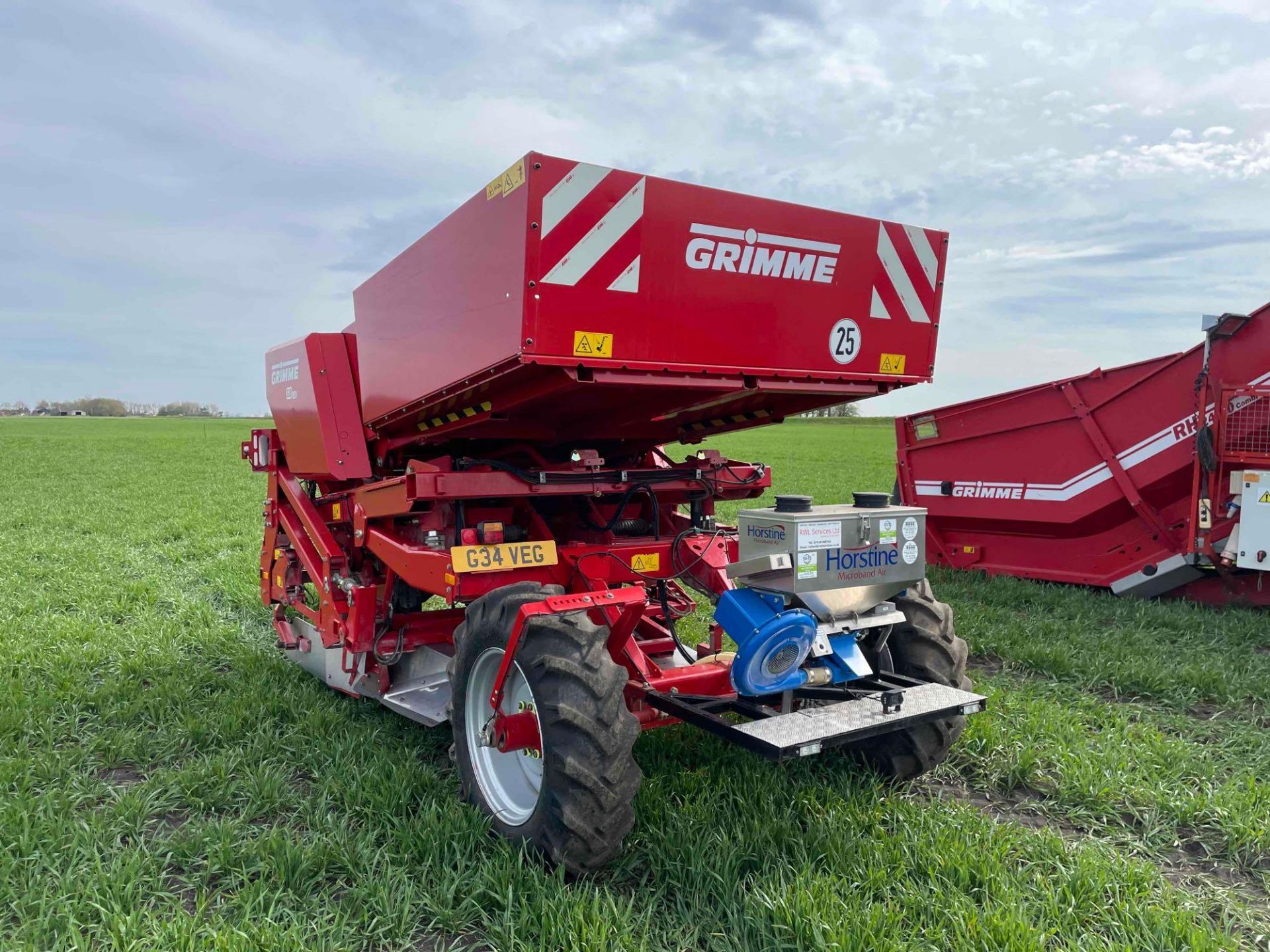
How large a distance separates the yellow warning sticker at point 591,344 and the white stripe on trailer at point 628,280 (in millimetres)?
175

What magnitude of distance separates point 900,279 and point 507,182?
70.5 inches

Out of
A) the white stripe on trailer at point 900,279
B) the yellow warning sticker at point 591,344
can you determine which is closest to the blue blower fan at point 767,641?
the yellow warning sticker at point 591,344

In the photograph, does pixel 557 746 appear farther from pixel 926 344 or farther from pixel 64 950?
pixel 926 344

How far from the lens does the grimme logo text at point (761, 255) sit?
3.40 m

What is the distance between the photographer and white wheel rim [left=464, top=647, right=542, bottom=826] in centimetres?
338

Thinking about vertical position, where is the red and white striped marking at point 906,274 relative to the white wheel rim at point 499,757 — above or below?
above

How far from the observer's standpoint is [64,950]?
2.70m

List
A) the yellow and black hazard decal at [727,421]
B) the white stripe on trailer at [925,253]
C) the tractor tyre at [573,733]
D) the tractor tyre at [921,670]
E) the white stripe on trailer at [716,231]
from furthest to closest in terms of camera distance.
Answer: the yellow and black hazard decal at [727,421] < the white stripe on trailer at [925,253] < the tractor tyre at [921,670] < the white stripe on trailer at [716,231] < the tractor tyre at [573,733]

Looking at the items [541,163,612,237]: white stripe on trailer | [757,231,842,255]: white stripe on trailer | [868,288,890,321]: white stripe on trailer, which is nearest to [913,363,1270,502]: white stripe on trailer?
[868,288,890,321]: white stripe on trailer

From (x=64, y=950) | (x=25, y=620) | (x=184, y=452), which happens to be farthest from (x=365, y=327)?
(x=184, y=452)

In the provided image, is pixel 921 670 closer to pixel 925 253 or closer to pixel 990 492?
pixel 925 253

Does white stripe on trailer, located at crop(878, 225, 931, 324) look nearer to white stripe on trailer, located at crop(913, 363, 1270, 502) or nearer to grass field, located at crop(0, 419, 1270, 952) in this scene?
grass field, located at crop(0, 419, 1270, 952)

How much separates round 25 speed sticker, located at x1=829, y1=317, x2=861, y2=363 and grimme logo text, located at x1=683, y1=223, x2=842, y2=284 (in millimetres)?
211

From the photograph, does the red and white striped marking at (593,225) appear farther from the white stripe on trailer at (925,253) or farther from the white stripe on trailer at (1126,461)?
the white stripe on trailer at (1126,461)
